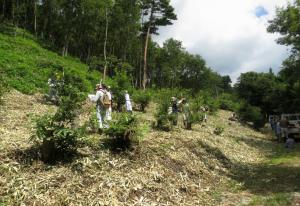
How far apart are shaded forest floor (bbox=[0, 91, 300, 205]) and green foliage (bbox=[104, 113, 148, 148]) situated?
30 centimetres

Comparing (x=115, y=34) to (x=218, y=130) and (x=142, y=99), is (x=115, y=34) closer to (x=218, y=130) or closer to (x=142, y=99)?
(x=142, y=99)

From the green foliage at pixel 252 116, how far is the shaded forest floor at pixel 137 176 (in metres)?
21.5

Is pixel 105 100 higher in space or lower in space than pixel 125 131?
higher

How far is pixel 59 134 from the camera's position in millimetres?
8844

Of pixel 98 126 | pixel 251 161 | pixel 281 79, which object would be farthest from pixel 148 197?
pixel 281 79

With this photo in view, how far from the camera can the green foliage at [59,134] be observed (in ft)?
29.4

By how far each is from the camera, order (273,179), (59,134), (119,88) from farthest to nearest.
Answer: (119,88) → (273,179) → (59,134)

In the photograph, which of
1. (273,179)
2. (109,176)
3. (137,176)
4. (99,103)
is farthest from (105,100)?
(273,179)

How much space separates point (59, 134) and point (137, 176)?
1.99 meters

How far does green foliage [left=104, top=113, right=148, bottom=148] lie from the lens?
10.5 m

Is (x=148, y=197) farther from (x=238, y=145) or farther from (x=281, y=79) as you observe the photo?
(x=281, y=79)

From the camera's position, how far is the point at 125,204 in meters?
8.00

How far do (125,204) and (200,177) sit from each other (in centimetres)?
398

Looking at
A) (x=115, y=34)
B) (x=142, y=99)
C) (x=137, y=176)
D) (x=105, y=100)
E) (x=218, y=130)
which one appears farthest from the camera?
(x=115, y=34)
